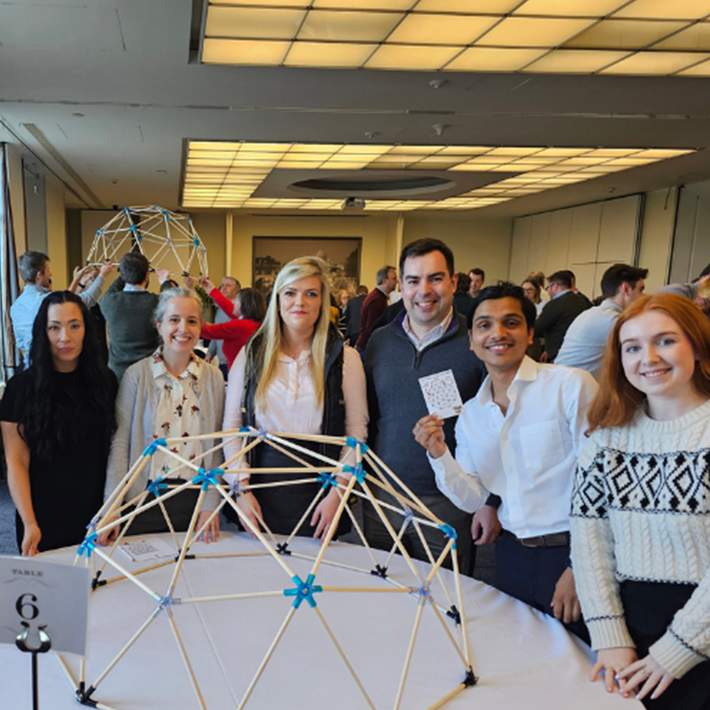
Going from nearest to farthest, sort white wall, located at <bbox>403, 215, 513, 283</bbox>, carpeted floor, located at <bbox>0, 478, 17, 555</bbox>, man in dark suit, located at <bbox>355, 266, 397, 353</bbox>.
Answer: carpeted floor, located at <bbox>0, 478, 17, 555</bbox> < man in dark suit, located at <bbox>355, 266, 397, 353</bbox> < white wall, located at <bbox>403, 215, 513, 283</bbox>

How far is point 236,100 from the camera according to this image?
5.62 meters

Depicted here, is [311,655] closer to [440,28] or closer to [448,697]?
→ [448,697]

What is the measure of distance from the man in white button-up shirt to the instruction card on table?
0.89 metres

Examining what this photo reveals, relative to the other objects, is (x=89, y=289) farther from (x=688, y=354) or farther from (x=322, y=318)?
(x=688, y=354)

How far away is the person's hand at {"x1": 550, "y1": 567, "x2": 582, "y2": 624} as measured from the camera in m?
1.47

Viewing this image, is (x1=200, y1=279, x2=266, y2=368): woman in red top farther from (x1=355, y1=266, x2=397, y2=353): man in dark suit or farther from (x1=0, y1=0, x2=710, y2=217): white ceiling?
(x1=0, y1=0, x2=710, y2=217): white ceiling

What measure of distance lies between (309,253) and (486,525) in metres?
14.2

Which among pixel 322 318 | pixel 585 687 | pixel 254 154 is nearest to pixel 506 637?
pixel 585 687

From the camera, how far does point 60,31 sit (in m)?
3.99

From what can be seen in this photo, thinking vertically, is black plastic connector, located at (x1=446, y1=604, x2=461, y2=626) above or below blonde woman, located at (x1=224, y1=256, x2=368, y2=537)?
below

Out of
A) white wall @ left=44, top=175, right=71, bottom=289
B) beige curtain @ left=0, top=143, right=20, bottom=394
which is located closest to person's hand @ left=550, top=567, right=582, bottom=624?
beige curtain @ left=0, top=143, right=20, bottom=394

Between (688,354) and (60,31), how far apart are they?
14.2ft

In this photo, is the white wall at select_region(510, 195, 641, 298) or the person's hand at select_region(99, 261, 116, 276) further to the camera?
the white wall at select_region(510, 195, 641, 298)

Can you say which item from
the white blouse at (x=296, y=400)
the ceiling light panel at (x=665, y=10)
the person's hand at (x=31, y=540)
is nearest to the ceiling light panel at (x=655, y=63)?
the ceiling light panel at (x=665, y=10)
